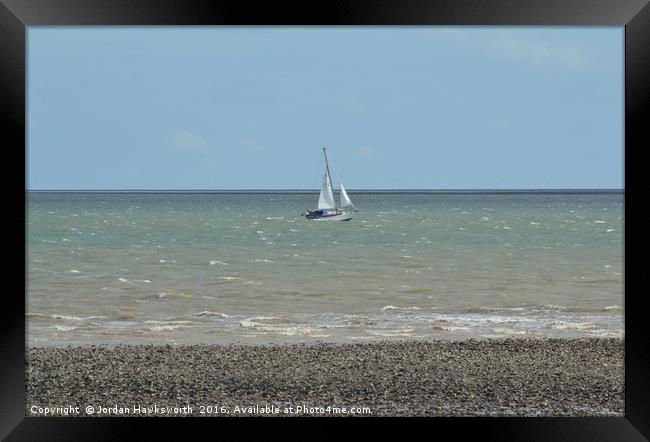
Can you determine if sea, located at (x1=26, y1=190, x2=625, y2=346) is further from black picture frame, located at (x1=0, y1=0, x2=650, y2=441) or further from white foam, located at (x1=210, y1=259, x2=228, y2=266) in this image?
black picture frame, located at (x1=0, y1=0, x2=650, y2=441)

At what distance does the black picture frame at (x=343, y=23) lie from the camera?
252 centimetres

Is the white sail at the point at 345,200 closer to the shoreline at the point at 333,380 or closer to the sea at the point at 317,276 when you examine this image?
the sea at the point at 317,276

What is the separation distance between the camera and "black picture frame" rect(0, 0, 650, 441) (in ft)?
8.28

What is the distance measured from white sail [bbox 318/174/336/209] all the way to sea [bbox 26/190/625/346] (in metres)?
1.17

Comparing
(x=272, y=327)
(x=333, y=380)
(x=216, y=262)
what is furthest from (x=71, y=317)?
(x=216, y=262)

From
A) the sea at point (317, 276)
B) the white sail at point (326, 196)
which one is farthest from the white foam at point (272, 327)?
the white sail at point (326, 196)

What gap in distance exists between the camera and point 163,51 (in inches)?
1732

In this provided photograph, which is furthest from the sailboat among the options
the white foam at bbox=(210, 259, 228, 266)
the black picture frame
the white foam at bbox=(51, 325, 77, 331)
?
the black picture frame

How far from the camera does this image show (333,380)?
4293 mm

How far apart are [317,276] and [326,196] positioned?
A: 407 inches

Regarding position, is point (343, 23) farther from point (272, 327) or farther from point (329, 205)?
point (329, 205)

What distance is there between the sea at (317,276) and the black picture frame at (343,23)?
819 mm

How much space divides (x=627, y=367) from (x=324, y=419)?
3.94 ft

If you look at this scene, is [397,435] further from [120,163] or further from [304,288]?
[120,163]
